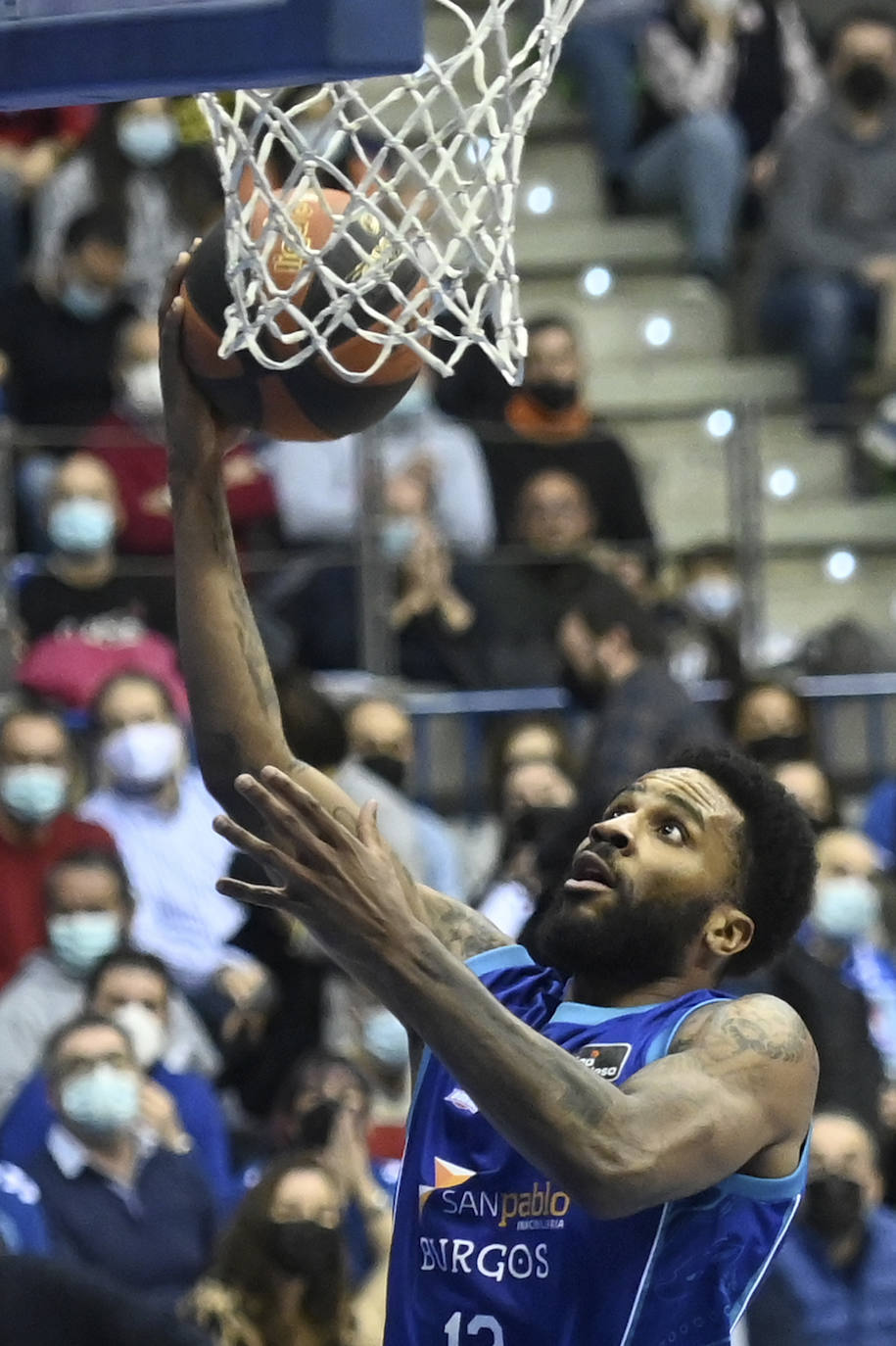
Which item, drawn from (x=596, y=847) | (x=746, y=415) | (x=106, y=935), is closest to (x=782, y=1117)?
(x=596, y=847)

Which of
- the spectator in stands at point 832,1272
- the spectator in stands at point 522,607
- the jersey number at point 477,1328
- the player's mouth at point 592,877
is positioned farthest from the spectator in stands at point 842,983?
the jersey number at point 477,1328

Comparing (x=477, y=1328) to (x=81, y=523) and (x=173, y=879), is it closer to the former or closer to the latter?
(x=173, y=879)

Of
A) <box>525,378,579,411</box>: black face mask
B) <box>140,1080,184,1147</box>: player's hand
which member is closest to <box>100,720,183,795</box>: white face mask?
<box>140,1080,184,1147</box>: player's hand

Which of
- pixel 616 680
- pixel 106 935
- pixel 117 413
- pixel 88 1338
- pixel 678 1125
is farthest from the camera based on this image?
pixel 117 413

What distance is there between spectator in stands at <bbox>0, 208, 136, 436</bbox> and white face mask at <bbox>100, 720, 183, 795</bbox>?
4.83 feet

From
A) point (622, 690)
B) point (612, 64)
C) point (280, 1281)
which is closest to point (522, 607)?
point (622, 690)

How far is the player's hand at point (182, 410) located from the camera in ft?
11.7

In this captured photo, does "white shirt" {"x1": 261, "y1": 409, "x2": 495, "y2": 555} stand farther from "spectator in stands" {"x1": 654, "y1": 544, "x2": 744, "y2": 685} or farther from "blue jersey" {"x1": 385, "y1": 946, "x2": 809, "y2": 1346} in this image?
"blue jersey" {"x1": 385, "y1": 946, "x2": 809, "y2": 1346}

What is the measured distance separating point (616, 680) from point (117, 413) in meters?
1.79

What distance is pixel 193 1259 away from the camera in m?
5.99

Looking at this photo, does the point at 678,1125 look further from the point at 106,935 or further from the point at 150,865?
the point at 150,865

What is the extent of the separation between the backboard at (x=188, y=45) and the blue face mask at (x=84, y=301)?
16.8 feet

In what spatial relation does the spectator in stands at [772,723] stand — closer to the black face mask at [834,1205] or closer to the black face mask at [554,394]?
the black face mask at [554,394]

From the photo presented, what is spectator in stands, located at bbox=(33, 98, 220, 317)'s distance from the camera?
8.66 metres
